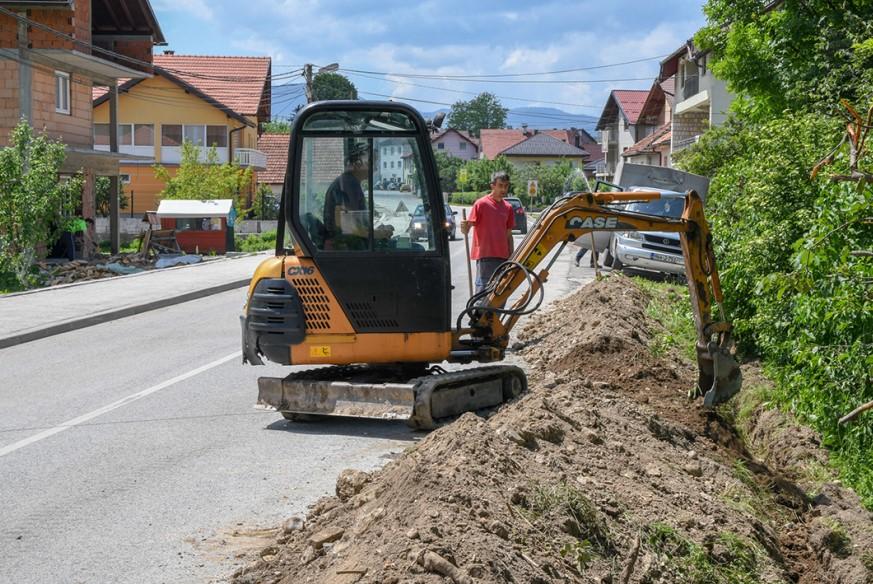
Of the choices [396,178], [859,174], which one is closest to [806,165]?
[396,178]

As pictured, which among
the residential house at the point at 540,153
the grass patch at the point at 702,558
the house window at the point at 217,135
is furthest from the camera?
the residential house at the point at 540,153

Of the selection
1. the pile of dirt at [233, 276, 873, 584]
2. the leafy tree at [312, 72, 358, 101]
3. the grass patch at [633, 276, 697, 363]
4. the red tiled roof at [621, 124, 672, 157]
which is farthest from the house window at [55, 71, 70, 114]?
the leafy tree at [312, 72, 358, 101]

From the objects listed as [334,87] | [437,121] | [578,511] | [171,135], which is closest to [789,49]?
[437,121]

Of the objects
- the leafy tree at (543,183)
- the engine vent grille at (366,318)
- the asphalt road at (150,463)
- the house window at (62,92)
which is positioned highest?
the house window at (62,92)

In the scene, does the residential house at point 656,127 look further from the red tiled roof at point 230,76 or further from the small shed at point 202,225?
the small shed at point 202,225

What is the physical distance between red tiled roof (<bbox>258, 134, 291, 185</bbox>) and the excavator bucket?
2534 inches

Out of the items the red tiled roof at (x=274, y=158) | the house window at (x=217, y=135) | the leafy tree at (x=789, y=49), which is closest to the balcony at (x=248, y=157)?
the house window at (x=217, y=135)

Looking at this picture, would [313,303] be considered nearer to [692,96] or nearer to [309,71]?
[309,71]

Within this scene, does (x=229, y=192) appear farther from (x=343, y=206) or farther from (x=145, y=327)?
(x=343, y=206)

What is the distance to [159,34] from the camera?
126 feet

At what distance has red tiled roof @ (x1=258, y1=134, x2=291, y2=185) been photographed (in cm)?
7425

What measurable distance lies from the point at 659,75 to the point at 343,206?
5765 centimetres

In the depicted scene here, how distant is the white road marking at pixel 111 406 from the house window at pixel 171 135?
47840 mm

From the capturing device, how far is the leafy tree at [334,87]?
119438mm
